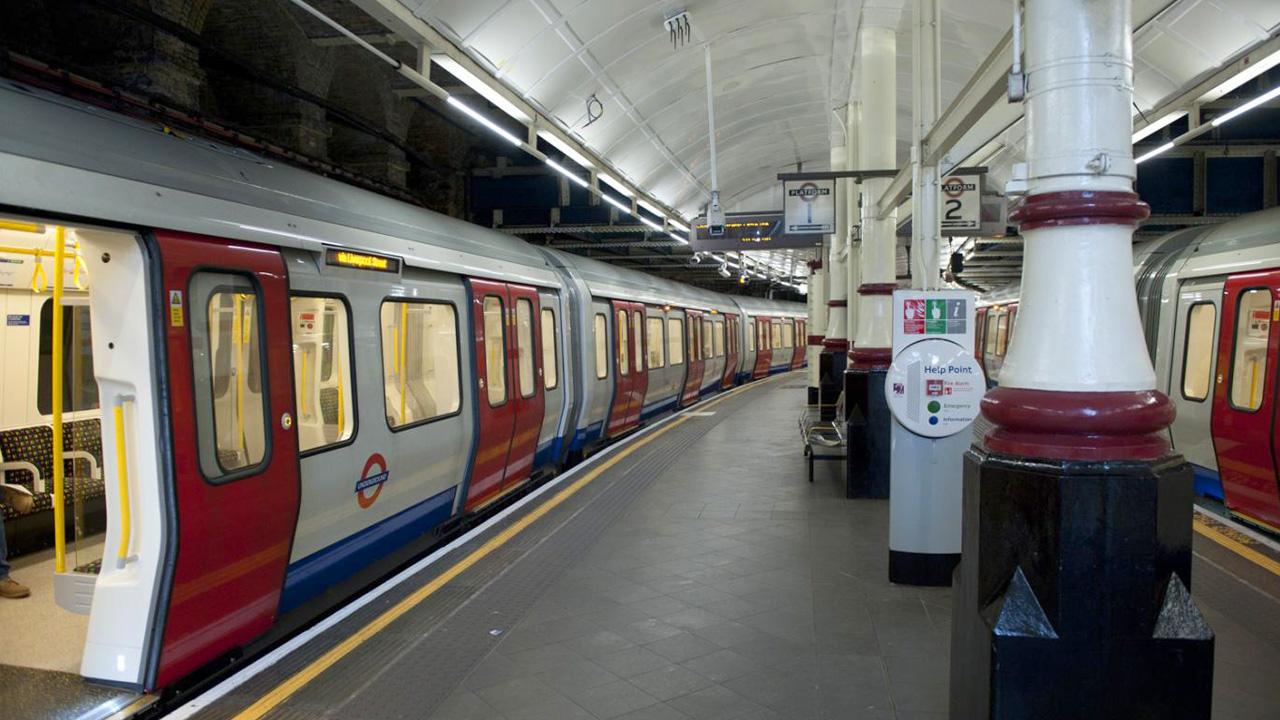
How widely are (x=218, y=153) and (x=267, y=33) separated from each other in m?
7.87

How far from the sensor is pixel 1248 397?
7457 millimetres

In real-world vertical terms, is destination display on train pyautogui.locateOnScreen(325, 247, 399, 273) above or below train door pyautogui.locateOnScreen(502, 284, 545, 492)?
above

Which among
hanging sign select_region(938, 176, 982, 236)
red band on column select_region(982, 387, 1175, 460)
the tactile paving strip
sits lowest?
the tactile paving strip

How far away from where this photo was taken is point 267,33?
454 inches

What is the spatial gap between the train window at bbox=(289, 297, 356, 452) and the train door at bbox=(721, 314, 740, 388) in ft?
61.1

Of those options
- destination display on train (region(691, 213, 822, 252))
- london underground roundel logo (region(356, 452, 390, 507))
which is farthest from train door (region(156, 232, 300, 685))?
destination display on train (region(691, 213, 822, 252))

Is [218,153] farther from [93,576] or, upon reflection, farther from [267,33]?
[267,33]

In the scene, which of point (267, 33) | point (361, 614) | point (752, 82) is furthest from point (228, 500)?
point (752, 82)

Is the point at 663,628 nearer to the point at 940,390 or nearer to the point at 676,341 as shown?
the point at 940,390

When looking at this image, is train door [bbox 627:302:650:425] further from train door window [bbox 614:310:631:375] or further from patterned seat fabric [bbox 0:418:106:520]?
patterned seat fabric [bbox 0:418:106:520]

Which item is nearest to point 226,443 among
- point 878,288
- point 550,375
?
point 550,375

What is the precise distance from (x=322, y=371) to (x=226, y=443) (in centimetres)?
111

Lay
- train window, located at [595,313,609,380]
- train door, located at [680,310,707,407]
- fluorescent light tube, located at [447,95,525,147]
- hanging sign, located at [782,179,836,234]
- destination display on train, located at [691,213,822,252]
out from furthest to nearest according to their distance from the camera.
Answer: train door, located at [680,310,707,407] < destination display on train, located at [691,213,822,252] < train window, located at [595,313,609,380] < hanging sign, located at [782,179,836,234] < fluorescent light tube, located at [447,95,525,147]

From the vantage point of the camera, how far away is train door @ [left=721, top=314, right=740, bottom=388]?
2431cm
